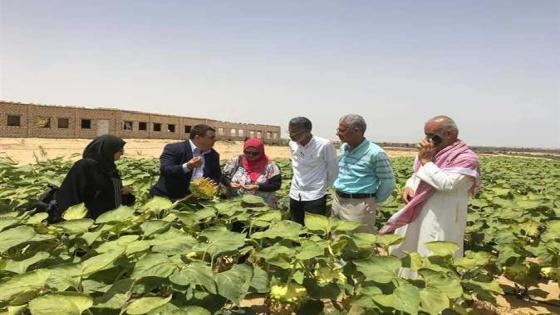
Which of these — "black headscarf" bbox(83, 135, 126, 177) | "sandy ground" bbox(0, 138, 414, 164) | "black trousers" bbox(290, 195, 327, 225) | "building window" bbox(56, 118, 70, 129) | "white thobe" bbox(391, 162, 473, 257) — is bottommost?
"sandy ground" bbox(0, 138, 414, 164)

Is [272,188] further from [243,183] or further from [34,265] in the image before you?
[34,265]

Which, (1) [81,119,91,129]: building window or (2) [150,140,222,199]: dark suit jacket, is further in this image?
(1) [81,119,91,129]: building window

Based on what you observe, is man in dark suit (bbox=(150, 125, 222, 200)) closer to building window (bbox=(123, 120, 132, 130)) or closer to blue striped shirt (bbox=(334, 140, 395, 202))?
blue striped shirt (bbox=(334, 140, 395, 202))

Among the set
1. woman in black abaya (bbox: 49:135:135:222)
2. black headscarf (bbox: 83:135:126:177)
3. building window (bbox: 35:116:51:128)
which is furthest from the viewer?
building window (bbox: 35:116:51:128)

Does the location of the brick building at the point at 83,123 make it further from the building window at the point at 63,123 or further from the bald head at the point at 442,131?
the bald head at the point at 442,131

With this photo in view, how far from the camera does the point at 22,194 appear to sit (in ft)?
12.8

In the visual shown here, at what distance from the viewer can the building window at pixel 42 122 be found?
1088 inches

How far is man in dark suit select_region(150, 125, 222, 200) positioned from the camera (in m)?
4.15

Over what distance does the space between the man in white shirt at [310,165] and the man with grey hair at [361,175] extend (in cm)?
23

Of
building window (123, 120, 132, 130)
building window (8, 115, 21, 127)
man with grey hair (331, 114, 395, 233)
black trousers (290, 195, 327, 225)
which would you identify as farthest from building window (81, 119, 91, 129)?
man with grey hair (331, 114, 395, 233)

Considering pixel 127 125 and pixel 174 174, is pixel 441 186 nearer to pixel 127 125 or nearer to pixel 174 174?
pixel 174 174

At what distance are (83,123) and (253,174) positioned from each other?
28.8 meters

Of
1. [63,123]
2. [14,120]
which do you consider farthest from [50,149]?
[63,123]

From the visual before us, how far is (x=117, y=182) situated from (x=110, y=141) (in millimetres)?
339
